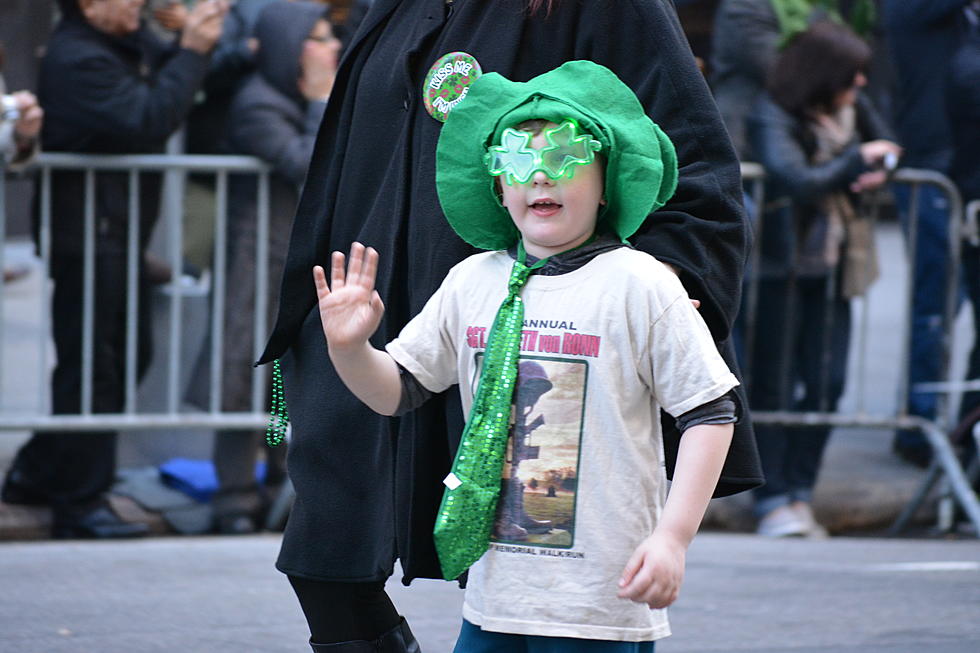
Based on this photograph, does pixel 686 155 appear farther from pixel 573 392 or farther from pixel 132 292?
pixel 132 292

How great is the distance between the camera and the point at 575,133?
216 centimetres

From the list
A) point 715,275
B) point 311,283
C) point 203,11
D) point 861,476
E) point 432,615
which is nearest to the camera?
point 715,275

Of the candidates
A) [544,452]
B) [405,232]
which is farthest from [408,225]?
[544,452]

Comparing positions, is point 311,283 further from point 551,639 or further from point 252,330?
point 252,330

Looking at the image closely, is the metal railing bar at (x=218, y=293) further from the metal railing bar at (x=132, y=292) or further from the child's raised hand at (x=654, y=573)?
the child's raised hand at (x=654, y=573)

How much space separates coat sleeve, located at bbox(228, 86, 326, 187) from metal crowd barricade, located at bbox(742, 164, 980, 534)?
5.27 feet

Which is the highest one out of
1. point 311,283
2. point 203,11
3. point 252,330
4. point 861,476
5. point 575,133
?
point 203,11

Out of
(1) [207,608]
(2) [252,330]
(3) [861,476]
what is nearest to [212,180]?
(2) [252,330]

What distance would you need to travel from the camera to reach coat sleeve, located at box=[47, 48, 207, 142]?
5449 mm

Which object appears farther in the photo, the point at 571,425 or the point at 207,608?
the point at 207,608

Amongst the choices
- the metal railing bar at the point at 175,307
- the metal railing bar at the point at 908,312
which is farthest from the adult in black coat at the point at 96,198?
the metal railing bar at the point at 908,312

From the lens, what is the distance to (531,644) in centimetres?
219

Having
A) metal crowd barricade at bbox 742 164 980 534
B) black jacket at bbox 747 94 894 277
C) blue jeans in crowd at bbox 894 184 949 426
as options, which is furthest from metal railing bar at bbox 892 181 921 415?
black jacket at bbox 747 94 894 277

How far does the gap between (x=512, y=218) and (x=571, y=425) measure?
306mm
